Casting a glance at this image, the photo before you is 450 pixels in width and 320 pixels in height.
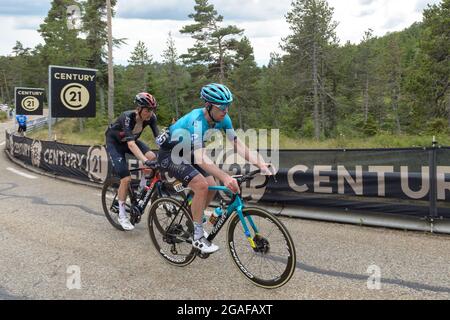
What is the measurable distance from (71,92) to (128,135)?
38.2 ft

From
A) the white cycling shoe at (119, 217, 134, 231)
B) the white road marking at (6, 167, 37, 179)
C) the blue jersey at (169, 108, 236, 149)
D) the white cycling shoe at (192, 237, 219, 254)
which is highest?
the blue jersey at (169, 108, 236, 149)

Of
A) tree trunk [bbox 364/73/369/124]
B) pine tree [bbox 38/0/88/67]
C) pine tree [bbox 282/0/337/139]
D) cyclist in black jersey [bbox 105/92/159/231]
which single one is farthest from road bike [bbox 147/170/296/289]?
tree trunk [bbox 364/73/369/124]

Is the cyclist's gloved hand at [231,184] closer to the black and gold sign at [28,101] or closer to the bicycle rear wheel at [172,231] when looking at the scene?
the bicycle rear wheel at [172,231]

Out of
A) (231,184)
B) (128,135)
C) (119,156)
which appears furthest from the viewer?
(119,156)

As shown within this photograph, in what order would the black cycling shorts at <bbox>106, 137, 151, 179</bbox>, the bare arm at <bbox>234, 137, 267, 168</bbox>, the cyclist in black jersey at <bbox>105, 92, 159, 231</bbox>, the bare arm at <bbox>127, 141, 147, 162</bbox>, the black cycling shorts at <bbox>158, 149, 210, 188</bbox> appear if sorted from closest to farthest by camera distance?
1. the bare arm at <bbox>234, 137, 267, 168</bbox>
2. the black cycling shorts at <bbox>158, 149, 210, 188</bbox>
3. the bare arm at <bbox>127, 141, 147, 162</bbox>
4. the cyclist in black jersey at <bbox>105, 92, 159, 231</bbox>
5. the black cycling shorts at <bbox>106, 137, 151, 179</bbox>

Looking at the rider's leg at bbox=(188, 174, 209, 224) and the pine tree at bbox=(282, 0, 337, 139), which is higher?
the pine tree at bbox=(282, 0, 337, 139)

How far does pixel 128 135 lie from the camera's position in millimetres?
6039

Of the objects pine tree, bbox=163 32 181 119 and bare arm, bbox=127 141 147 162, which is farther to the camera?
pine tree, bbox=163 32 181 119

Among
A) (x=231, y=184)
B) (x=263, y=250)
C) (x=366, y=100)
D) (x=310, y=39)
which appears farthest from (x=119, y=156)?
(x=366, y=100)

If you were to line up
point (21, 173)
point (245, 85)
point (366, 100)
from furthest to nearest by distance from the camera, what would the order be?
point (366, 100) < point (245, 85) < point (21, 173)

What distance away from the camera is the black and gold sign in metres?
27.7

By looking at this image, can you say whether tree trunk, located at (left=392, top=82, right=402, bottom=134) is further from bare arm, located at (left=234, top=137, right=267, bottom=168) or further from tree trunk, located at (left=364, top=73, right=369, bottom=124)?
bare arm, located at (left=234, top=137, right=267, bottom=168)

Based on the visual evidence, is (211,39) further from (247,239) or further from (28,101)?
(247,239)
